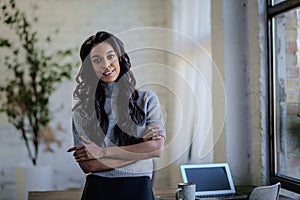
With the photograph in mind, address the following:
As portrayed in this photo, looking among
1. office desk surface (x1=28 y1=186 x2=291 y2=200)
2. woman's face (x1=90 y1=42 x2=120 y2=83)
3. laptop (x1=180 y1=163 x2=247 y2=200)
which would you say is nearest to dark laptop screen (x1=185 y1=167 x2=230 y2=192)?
laptop (x1=180 y1=163 x2=247 y2=200)

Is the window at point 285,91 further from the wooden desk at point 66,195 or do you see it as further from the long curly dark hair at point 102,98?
the long curly dark hair at point 102,98

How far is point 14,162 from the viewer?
4023 mm

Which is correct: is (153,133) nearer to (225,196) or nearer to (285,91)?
(225,196)

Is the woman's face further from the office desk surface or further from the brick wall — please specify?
the brick wall

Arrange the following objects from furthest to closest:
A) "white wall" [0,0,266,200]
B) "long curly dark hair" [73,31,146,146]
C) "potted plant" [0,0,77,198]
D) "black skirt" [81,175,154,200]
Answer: "potted plant" [0,0,77,198]
"white wall" [0,0,266,200]
"long curly dark hair" [73,31,146,146]
"black skirt" [81,175,154,200]

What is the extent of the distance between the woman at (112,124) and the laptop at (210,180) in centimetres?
96

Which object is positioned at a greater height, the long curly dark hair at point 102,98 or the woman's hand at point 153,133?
the long curly dark hair at point 102,98

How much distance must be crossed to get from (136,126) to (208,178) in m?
1.11

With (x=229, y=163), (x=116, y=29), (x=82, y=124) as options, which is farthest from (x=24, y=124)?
(x=82, y=124)

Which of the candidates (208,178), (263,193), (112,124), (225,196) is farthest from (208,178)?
(112,124)

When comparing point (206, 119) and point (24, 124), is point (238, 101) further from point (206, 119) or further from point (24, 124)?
point (24, 124)

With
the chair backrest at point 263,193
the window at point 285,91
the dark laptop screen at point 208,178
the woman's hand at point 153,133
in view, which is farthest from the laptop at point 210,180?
the woman's hand at point 153,133

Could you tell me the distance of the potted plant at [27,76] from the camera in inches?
157

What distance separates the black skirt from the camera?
1.75m
